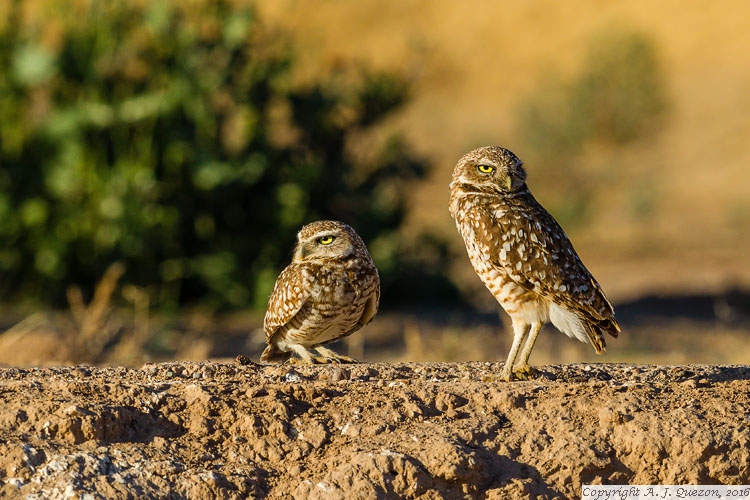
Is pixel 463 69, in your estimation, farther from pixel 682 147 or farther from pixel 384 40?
pixel 682 147

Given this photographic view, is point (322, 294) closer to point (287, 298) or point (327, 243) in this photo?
point (287, 298)

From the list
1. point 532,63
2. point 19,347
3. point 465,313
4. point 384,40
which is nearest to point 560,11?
point 532,63

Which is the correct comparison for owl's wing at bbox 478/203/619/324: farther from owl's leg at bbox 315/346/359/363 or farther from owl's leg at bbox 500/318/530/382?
owl's leg at bbox 315/346/359/363

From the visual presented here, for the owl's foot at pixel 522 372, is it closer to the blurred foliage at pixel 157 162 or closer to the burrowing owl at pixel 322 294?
the burrowing owl at pixel 322 294

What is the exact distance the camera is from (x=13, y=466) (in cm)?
438

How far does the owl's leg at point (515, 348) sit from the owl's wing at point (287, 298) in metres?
1.32

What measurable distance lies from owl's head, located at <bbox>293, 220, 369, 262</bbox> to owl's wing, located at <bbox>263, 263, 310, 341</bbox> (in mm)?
110

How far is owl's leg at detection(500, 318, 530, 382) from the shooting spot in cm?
567

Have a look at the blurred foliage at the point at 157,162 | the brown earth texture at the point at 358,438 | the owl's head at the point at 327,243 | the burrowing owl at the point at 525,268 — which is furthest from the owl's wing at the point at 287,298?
the blurred foliage at the point at 157,162

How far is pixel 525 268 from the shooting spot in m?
5.76

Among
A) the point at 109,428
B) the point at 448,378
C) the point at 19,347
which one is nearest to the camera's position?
the point at 109,428

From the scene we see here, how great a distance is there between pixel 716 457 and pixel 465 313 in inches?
379

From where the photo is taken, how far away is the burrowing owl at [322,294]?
6590mm

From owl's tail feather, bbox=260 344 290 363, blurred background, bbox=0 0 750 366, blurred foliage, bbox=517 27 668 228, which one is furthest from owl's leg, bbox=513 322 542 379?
blurred foliage, bbox=517 27 668 228
